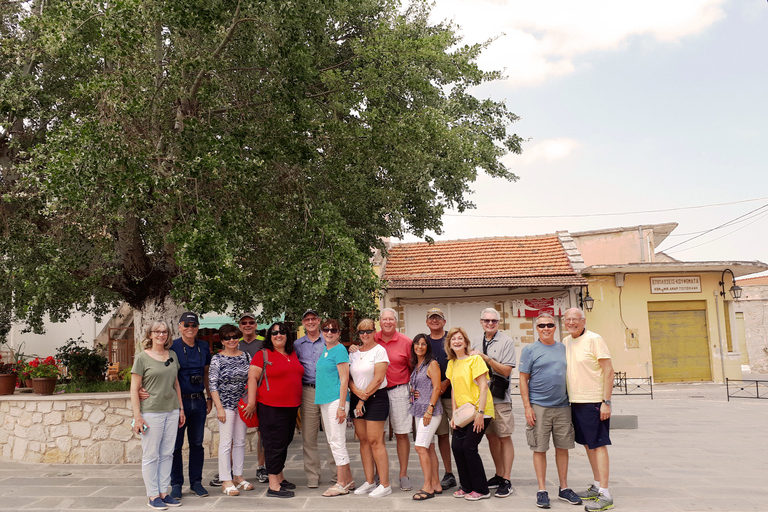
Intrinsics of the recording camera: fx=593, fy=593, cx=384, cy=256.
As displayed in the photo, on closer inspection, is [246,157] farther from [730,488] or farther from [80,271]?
[730,488]

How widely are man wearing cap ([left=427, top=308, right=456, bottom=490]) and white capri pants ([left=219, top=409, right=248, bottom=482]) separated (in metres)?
2.19

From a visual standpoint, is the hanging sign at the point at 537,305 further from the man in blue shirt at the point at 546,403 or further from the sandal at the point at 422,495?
the sandal at the point at 422,495

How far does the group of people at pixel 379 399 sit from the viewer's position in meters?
5.82

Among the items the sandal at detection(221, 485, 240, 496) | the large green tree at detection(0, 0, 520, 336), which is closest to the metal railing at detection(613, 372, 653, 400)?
the large green tree at detection(0, 0, 520, 336)

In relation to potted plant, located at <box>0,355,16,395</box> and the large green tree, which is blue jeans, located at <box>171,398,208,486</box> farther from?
potted plant, located at <box>0,355,16,395</box>

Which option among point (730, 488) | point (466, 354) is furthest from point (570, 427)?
point (730, 488)

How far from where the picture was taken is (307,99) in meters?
7.79

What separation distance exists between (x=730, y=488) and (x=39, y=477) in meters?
8.18

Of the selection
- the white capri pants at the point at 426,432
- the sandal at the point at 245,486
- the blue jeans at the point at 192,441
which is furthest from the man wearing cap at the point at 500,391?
the blue jeans at the point at 192,441

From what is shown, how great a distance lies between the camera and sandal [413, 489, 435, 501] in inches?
235

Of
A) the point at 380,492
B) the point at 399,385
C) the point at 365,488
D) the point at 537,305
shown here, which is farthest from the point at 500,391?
the point at 537,305

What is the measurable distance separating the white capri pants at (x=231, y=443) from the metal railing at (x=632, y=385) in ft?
42.4

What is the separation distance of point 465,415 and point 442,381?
0.51m

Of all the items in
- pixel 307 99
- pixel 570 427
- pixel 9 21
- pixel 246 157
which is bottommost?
pixel 570 427
